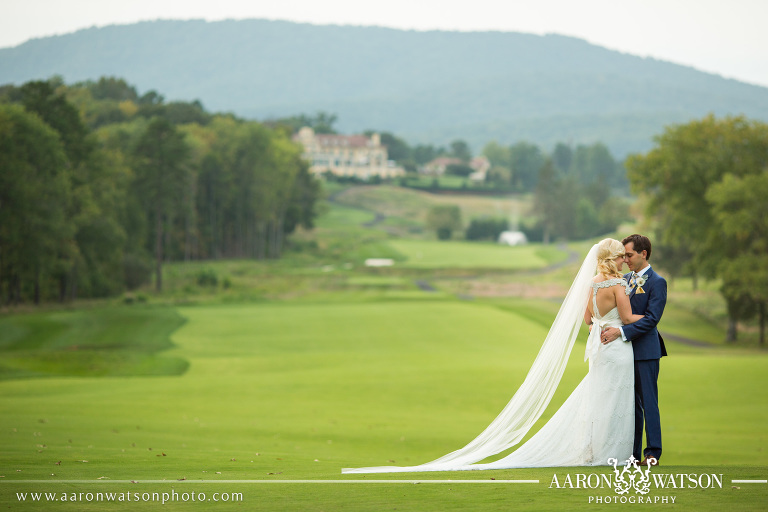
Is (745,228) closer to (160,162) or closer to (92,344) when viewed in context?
(92,344)

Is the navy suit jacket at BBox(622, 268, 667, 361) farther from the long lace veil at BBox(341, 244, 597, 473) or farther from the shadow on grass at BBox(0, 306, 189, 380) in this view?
the shadow on grass at BBox(0, 306, 189, 380)

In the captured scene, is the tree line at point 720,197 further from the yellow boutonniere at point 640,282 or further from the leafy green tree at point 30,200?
the leafy green tree at point 30,200

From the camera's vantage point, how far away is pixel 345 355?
90.9 ft

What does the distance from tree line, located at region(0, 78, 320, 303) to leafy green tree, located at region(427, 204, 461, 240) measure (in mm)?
27786

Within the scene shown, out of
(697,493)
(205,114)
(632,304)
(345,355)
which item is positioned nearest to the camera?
(697,493)

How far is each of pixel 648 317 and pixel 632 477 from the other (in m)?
1.74

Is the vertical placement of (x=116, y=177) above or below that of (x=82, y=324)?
above

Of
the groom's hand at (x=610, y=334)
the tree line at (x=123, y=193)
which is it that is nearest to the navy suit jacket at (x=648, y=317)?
the groom's hand at (x=610, y=334)

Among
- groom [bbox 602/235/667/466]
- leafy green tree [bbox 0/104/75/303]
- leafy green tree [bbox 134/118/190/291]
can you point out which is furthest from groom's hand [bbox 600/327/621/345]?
leafy green tree [bbox 134/118/190/291]

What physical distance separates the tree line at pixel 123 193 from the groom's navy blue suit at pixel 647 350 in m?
43.5

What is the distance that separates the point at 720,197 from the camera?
4122cm

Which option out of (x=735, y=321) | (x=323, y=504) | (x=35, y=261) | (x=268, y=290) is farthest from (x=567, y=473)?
(x=268, y=290)

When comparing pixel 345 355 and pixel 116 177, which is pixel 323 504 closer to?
pixel 345 355

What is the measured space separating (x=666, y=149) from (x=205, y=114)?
81.5 metres
